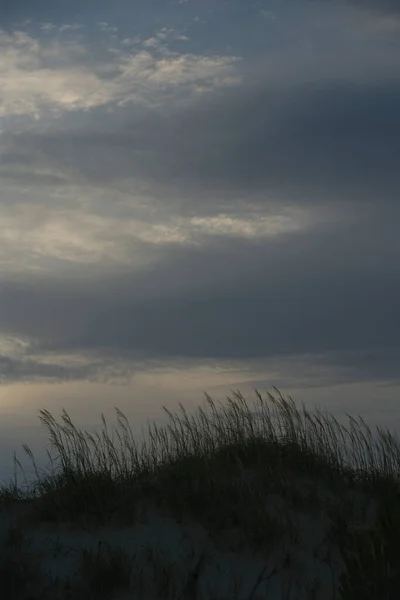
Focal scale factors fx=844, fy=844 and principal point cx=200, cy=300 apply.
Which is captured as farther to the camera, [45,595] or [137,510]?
[137,510]

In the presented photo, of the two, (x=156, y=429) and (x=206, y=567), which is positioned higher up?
(x=156, y=429)

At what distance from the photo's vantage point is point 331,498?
11688 mm

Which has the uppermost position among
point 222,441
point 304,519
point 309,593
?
point 222,441

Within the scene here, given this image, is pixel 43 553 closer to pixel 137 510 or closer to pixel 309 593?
pixel 137 510

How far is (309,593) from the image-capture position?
9.75 meters

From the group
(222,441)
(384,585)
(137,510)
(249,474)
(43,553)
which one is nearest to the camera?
(384,585)

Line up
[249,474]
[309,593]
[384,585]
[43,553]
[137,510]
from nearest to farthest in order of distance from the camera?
[384,585], [309,593], [43,553], [137,510], [249,474]

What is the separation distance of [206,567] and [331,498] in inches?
90.2

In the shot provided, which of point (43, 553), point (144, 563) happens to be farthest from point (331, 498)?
point (43, 553)

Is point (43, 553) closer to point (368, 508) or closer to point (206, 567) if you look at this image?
point (206, 567)

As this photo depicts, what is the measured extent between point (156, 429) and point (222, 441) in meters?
1.23

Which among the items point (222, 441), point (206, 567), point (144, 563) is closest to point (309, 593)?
point (206, 567)

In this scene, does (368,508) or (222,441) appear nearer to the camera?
(368,508)

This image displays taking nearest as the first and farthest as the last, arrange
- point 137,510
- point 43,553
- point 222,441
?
point 43,553, point 137,510, point 222,441
